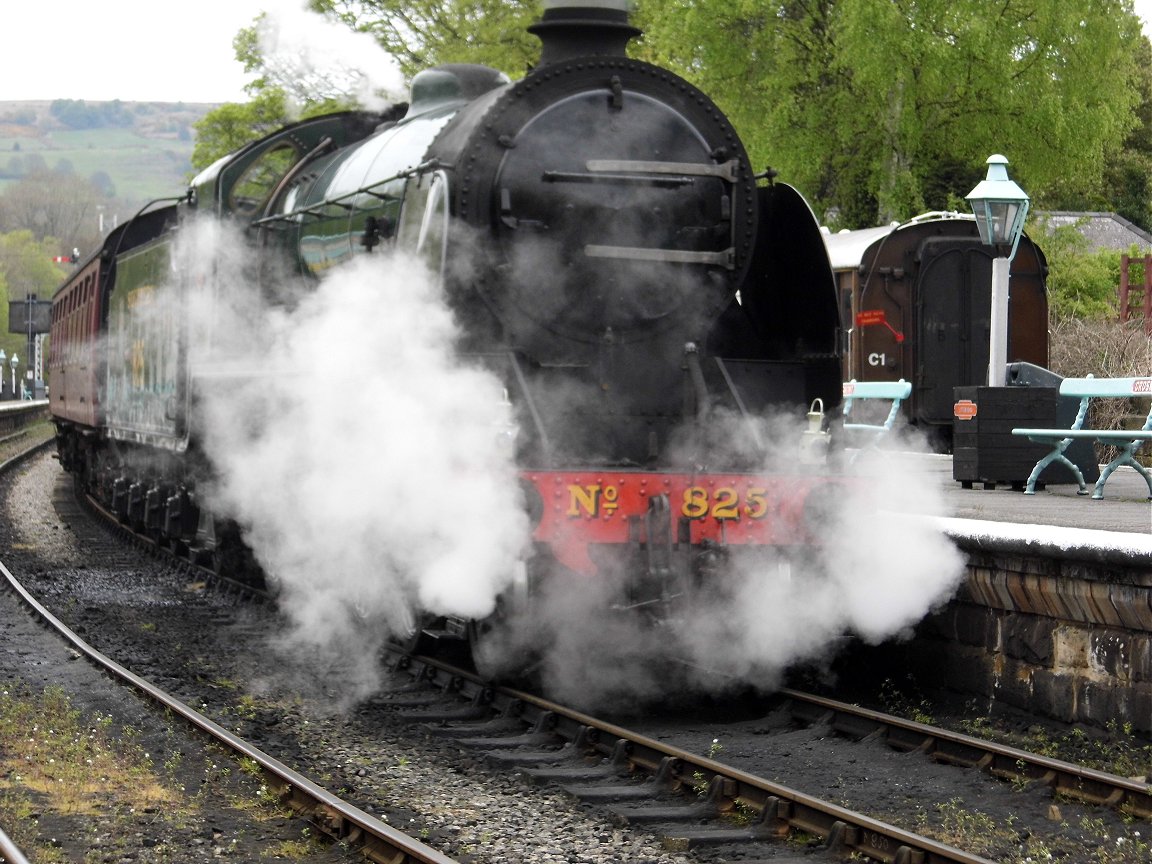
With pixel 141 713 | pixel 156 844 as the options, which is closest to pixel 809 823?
pixel 156 844

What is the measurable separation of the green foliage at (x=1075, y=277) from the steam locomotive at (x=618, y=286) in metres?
16.9

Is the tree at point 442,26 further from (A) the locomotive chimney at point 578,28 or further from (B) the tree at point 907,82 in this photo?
(A) the locomotive chimney at point 578,28

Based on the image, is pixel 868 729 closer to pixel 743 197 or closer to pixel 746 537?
pixel 746 537

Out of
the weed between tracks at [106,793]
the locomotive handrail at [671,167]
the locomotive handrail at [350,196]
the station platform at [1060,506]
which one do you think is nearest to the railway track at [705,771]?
the weed between tracks at [106,793]

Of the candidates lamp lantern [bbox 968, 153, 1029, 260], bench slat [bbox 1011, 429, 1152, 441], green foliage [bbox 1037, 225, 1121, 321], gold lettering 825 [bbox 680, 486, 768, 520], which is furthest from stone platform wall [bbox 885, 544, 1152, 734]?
green foliage [bbox 1037, 225, 1121, 321]

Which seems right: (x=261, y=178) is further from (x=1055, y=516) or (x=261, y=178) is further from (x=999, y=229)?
(x=1055, y=516)

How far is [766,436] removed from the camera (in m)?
7.55

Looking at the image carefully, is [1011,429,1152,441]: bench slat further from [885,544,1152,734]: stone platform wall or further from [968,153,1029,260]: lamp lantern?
[885,544,1152,734]: stone platform wall

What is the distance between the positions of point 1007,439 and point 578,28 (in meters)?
5.21

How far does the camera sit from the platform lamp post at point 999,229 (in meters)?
11.2

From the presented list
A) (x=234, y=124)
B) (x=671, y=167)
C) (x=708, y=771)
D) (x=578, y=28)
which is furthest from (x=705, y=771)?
(x=234, y=124)

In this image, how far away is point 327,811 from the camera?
5.14 meters

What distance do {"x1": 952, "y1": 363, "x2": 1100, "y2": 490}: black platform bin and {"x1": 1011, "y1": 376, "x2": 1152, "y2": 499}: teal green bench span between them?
7.8 inches

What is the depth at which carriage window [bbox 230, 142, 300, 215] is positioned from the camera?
33.7ft
